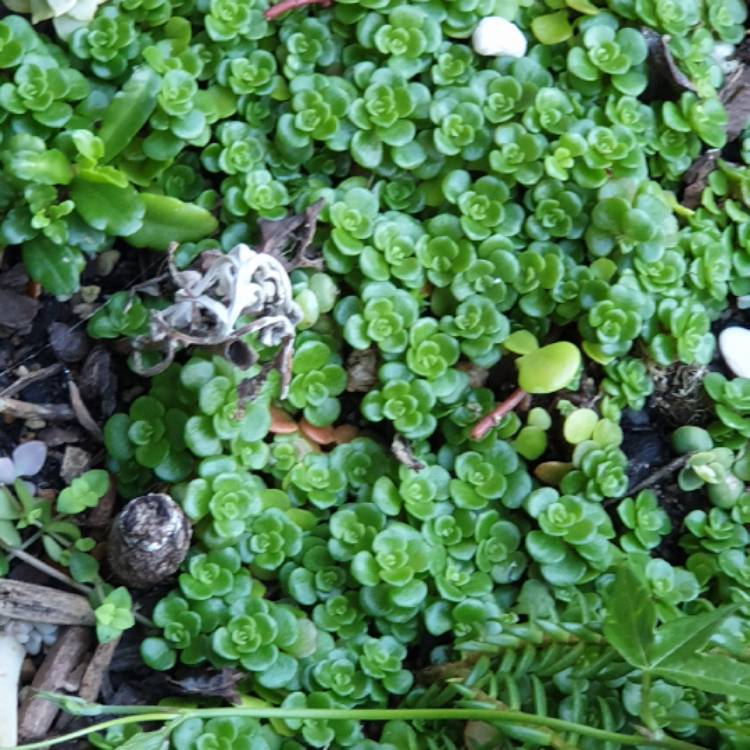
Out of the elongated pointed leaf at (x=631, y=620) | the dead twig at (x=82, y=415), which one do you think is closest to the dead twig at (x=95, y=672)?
the dead twig at (x=82, y=415)

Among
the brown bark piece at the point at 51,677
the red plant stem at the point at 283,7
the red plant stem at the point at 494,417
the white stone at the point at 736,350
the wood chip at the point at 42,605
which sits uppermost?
the red plant stem at the point at 283,7

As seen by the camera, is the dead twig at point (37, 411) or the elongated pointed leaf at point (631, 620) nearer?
the elongated pointed leaf at point (631, 620)

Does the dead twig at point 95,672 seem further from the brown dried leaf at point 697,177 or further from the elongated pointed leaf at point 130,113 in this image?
the brown dried leaf at point 697,177

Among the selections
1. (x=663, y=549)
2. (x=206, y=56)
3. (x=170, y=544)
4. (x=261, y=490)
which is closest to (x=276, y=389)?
(x=261, y=490)

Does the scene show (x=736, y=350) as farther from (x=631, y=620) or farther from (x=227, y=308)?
(x=227, y=308)

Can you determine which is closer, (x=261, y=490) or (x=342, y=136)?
(x=261, y=490)

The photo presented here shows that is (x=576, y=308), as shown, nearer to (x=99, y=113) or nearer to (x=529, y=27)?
(x=529, y=27)
